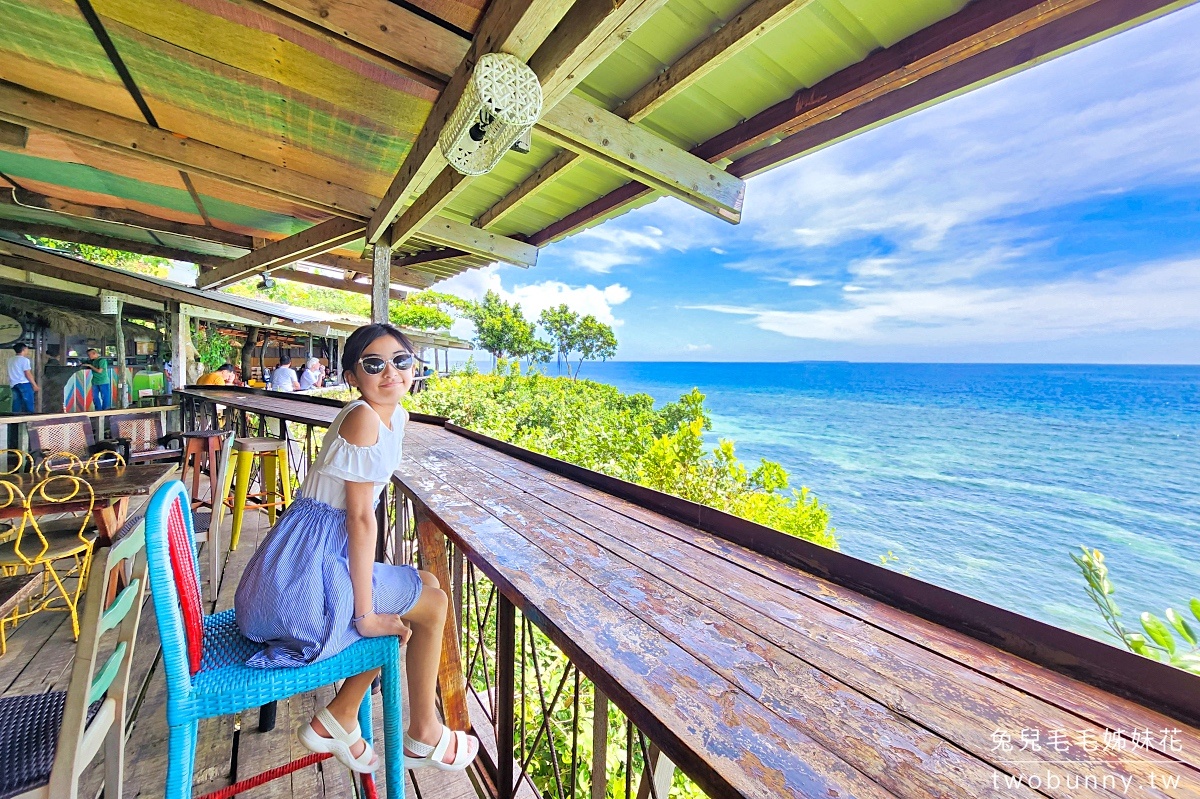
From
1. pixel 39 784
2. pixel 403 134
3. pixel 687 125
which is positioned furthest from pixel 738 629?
pixel 403 134

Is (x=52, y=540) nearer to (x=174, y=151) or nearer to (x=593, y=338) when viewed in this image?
(x=174, y=151)

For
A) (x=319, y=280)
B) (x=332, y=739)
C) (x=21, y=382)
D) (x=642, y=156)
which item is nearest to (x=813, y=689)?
(x=332, y=739)

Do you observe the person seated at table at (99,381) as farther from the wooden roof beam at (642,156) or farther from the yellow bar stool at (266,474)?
the wooden roof beam at (642,156)

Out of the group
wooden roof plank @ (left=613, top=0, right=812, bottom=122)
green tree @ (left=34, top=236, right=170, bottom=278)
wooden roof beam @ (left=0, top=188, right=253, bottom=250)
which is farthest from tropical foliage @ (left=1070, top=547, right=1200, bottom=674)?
green tree @ (left=34, top=236, right=170, bottom=278)

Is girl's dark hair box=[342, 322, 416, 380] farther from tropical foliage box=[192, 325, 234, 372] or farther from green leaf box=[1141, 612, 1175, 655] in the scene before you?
tropical foliage box=[192, 325, 234, 372]

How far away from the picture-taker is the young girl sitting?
1046 millimetres

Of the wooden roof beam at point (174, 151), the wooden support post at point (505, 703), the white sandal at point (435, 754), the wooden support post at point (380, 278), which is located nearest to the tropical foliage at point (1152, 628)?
the wooden support post at point (505, 703)

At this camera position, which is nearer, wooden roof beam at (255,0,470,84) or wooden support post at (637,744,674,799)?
wooden support post at (637,744,674,799)

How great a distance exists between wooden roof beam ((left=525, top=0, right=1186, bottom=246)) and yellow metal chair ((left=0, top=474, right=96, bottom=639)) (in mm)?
3355

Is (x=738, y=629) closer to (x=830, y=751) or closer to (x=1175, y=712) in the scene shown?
(x=830, y=751)

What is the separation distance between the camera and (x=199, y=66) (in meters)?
1.82

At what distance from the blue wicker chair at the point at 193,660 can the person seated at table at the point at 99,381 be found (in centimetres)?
799

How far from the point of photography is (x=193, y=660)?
965 mm

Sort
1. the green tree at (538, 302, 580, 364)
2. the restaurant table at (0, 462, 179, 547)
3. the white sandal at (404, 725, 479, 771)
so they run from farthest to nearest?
1. the green tree at (538, 302, 580, 364)
2. the restaurant table at (0, 462, 179, 547)
3. the white sandal at (404, 725, 479, 771)
